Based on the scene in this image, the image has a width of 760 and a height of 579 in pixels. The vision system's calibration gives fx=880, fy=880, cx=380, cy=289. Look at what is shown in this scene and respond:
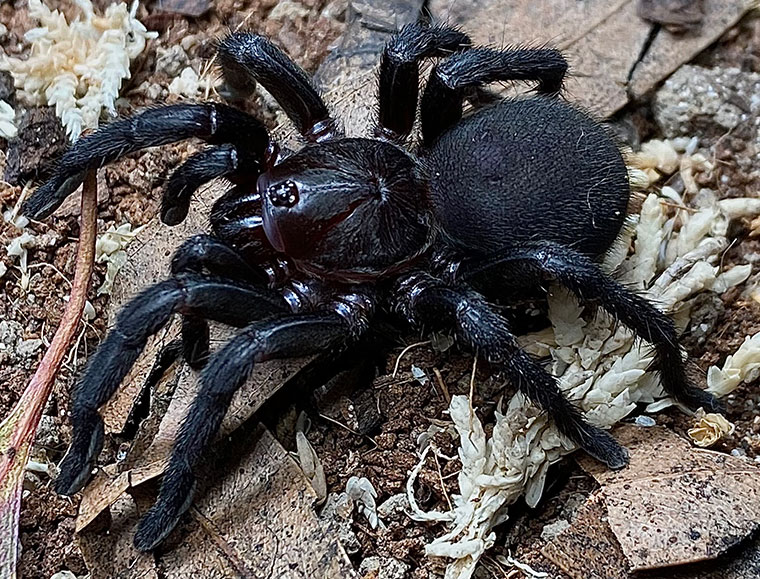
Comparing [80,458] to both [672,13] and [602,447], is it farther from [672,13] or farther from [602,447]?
[672,13]

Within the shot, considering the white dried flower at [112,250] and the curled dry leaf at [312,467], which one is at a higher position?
the white dried flower at [112,250]

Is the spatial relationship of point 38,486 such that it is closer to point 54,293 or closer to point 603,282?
point 54,293

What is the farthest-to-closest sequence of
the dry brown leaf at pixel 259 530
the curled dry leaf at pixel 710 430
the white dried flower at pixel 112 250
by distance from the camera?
the white dried flower at pixel 112 250 < the curled dry leaf at pixel 710 430 < the dry brown leaf at pixel 259 530

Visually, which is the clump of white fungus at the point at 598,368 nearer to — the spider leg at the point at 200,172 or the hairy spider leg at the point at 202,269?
the hairy spider leg at the point at 202,269

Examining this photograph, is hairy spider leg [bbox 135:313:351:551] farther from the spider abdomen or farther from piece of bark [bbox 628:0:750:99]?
piece of bark [bbox 628:0:750:99]

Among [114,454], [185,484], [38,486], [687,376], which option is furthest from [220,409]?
[687,376]

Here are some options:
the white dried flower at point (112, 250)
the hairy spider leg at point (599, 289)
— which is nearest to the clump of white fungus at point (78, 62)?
the white dried flower at point (112, 250)

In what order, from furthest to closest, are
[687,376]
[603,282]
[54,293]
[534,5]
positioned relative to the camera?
[534,5]
[54,293]
[687,376]
[603,282]
